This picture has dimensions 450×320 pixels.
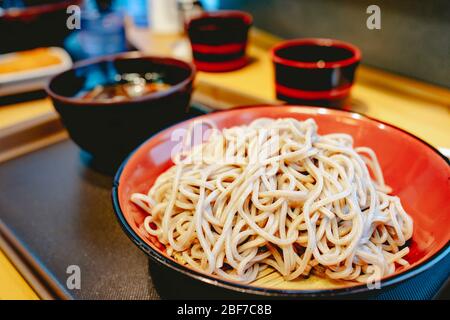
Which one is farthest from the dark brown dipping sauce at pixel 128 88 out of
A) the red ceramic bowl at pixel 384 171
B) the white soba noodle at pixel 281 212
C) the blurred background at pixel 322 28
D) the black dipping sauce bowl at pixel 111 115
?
the blurred background at pixel 322 28

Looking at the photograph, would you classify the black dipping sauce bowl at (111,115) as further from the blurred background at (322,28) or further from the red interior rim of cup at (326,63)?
the blurred background at (322,28)

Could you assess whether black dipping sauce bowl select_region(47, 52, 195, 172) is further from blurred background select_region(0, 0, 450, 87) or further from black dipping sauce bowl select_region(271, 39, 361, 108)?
blurred background select_region(0, 0, 450, 87)

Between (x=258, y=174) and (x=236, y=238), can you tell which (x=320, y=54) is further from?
(x=236, y=238)

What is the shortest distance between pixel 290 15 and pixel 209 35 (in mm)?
520

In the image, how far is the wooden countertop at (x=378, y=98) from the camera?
1.33 metres

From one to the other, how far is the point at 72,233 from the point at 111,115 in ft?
1.07

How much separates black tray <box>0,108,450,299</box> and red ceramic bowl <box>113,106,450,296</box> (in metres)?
0.09

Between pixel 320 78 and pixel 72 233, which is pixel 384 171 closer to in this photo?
pixel 320 78

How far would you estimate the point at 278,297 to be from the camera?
61 centimetres

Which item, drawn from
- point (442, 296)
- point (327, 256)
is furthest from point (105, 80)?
point (442, 296)

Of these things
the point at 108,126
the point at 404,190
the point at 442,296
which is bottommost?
the point at 442,296

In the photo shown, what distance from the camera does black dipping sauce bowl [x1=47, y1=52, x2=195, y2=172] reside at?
1.12 meters

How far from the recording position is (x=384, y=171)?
101 centimetres
